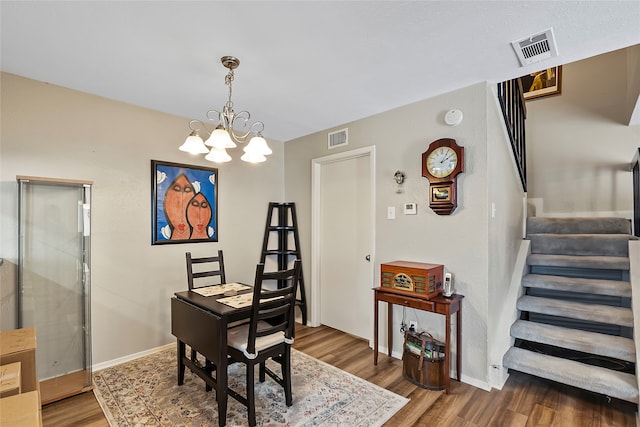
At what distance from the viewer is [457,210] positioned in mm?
2654

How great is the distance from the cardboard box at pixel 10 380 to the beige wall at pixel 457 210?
2700 mm

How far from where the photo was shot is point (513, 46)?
6.61 ft

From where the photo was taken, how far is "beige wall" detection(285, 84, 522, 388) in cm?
252

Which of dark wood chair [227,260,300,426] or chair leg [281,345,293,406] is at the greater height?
dark wood chair [227,260,300,426]

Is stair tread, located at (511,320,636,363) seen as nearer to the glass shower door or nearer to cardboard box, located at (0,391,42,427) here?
cardboard box, located at (0,391,42,427)

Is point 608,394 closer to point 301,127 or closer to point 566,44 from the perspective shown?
point 566,44

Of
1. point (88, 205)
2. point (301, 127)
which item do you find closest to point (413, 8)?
point (301, 127)

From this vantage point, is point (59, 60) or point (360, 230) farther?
point (360, 230)

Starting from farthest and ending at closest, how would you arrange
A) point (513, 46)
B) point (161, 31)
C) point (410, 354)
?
point (410, 354)
point (513, 46)
point (161, 31)

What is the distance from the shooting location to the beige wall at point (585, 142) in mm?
3664

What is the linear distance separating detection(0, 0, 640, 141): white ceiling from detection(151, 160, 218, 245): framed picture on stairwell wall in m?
0.76

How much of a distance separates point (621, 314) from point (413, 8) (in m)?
2.83

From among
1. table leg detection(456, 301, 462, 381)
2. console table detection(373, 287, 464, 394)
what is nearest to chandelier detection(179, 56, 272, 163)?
console table detection(373, 287, 464, 394)

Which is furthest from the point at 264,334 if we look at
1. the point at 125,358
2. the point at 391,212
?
the point at 125,358
